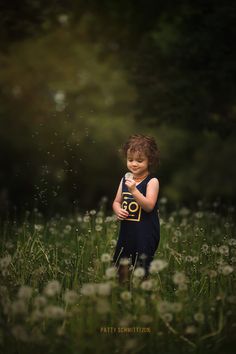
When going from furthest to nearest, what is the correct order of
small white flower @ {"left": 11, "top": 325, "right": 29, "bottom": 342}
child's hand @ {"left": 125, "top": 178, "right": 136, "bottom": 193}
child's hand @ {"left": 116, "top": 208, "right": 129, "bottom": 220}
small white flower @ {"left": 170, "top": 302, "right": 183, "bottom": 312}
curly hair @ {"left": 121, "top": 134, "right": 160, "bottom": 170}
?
curly hair @ {"left": 121, "top": 134, "right": 160, "bottom": 170}
child's hand @ {"left": 116, "top": 208, "right": 129, "bottom": 220}
child's hand @ {"left": 125, "top": 178, "right": 136, "bottom": 193}
small white flower @ {"left": 170, "top": 302, "right": 183, "bottom": 312}
small white flower @ {"left": 11, "top": 325, "right": 29, "bottom": 342}

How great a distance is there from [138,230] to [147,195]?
30cm

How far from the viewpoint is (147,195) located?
4.34m

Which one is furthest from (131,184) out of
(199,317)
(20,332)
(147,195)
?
(20,332)

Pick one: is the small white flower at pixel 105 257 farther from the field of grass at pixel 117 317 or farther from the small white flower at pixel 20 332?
the small white flower at pixel 20 332

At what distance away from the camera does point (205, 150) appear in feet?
52.0

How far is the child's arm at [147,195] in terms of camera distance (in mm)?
4137

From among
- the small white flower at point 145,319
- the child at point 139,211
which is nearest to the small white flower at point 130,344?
the small white flower at point 145,319

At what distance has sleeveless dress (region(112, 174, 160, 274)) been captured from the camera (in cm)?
438

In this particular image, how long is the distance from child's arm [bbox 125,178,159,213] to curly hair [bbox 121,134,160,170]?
0.19m

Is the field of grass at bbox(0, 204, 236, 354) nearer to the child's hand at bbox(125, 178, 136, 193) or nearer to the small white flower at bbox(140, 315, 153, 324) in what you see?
the small white flower at bbox(140, 315, 153, 324)

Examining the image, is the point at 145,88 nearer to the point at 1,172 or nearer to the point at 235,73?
the point at 235,73

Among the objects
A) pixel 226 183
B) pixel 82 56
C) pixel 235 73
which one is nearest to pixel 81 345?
pixel 235 73

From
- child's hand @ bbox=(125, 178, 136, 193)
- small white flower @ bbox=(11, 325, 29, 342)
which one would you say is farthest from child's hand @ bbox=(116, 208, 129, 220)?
small white flower @ bbox=(11, 325, 29, 342)

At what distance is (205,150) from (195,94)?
6.96 m
